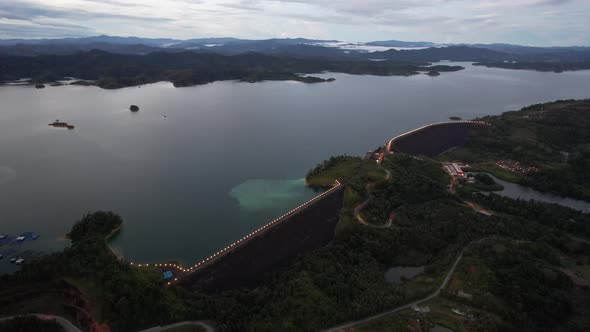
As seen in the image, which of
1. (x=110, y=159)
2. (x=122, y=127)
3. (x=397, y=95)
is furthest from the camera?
(x=397, y=95)

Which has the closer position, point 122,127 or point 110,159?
point 110,159

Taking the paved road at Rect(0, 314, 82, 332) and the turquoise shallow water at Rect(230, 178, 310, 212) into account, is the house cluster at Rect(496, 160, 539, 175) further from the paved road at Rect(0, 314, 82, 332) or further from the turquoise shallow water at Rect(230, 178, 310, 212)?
the paved road at Rect(0, 314, 82, 332)

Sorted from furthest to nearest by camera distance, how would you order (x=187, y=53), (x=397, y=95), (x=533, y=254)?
(x=187, y=53) → (x=397, y=95) → (x=533, y=254)

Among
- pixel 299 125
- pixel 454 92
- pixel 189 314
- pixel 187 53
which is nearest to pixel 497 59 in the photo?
pixel 454 92

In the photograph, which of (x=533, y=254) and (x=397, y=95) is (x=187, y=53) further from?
(x=533, y=254)

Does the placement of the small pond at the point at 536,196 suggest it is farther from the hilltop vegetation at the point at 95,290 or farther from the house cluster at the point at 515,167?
the hilltop vegetation at the point at 95,290

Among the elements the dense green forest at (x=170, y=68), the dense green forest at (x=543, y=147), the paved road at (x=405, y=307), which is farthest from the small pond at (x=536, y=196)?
the dense green forest at (x=170, y=68)
